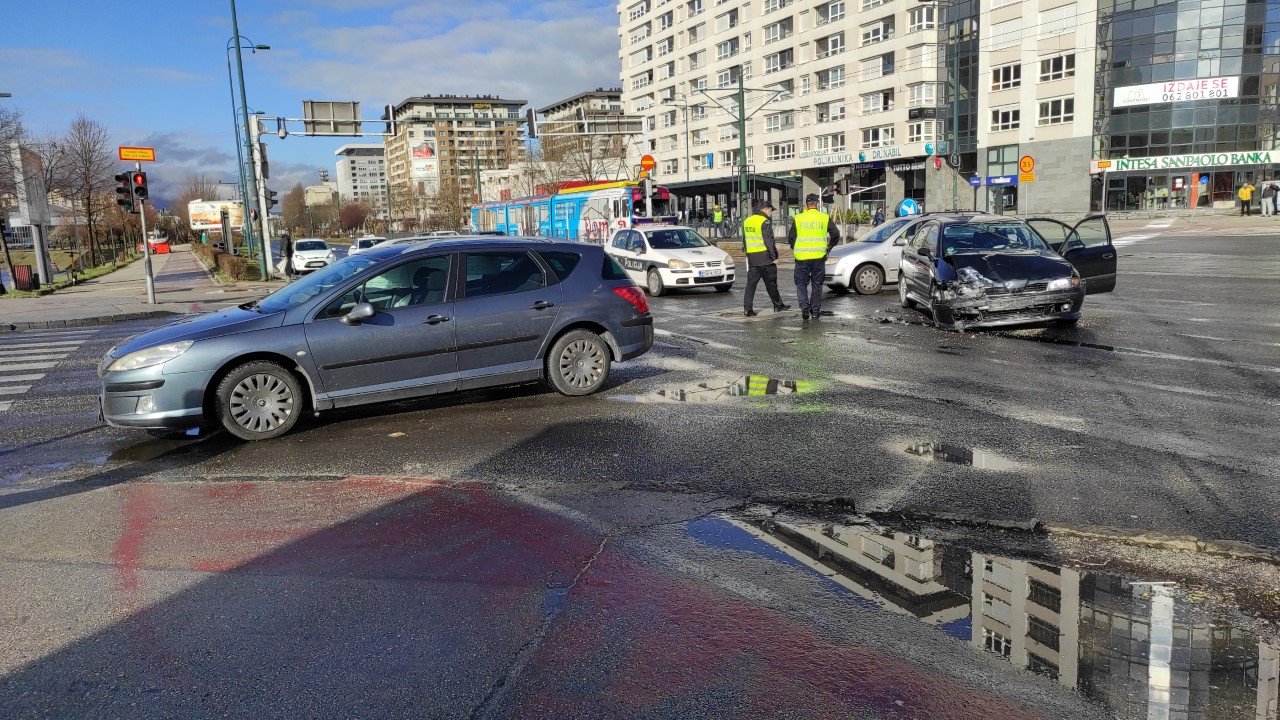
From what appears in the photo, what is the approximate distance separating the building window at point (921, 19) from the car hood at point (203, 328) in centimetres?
5901

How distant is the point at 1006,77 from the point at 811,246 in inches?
1969

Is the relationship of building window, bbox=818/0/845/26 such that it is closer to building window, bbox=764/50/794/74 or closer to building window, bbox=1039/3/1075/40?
building window, bbox=764/50/794/74

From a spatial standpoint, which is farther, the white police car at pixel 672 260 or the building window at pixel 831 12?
the building window at pixel 831 12

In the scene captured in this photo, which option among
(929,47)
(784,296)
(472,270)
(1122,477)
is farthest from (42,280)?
(929,47)

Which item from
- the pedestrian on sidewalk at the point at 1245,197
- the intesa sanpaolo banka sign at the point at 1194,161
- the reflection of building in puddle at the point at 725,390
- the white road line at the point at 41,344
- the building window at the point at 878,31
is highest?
the building window at the point at 878,31

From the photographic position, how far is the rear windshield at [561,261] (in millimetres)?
8617

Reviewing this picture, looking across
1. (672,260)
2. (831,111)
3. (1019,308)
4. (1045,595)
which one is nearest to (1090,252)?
(1019,308)

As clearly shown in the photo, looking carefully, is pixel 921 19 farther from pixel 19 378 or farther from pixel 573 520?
pixel 573 520

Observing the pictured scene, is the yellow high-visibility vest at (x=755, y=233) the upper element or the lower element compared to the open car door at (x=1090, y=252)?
upper

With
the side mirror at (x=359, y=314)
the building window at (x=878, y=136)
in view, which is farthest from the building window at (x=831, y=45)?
the side mirror at (x=359, y=314)

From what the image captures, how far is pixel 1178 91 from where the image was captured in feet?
166

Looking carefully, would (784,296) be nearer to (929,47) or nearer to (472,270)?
(472,270)

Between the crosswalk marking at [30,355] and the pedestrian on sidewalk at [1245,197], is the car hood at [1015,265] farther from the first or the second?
the pedestrian on sidewalk at [1245,197]

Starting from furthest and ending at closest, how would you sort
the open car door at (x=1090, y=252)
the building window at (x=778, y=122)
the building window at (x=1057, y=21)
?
the building window at (x=778, y=122) < the building window at (x=1057, y=21) < the open car door at (x=1090, y=252)
